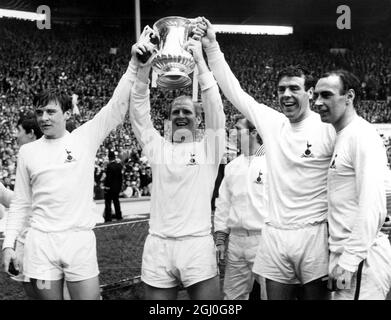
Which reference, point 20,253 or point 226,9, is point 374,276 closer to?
point 20,253

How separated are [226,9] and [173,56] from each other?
20169 millimetres

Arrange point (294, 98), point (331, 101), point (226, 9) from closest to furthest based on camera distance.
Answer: point (331, 101) < point (294, 98) < point (226, 9)

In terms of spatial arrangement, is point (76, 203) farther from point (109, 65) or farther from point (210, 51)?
point (109, 65)

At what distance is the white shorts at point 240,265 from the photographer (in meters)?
3.91

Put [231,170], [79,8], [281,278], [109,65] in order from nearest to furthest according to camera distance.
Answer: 1. [281,278]
2. [231,170]
3. [109,65]
4. [79,8]

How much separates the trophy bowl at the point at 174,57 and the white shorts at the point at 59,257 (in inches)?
37.7

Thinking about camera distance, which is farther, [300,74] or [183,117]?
[183,117]

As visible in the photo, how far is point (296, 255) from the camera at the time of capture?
2727 millimetres

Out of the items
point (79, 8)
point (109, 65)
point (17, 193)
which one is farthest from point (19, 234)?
point (79, 8)

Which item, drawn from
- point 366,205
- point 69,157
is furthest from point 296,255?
point 69,157

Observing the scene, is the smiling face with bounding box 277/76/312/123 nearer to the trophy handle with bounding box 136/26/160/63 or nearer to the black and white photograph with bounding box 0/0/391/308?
the black and white photograph with bounding box 0/0/391/308

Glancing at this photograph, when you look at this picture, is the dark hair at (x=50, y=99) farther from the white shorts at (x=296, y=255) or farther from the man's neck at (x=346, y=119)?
the man's neck at (x=346, y=119)

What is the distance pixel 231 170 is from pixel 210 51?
3.98ft

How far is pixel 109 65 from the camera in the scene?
65.3ft
